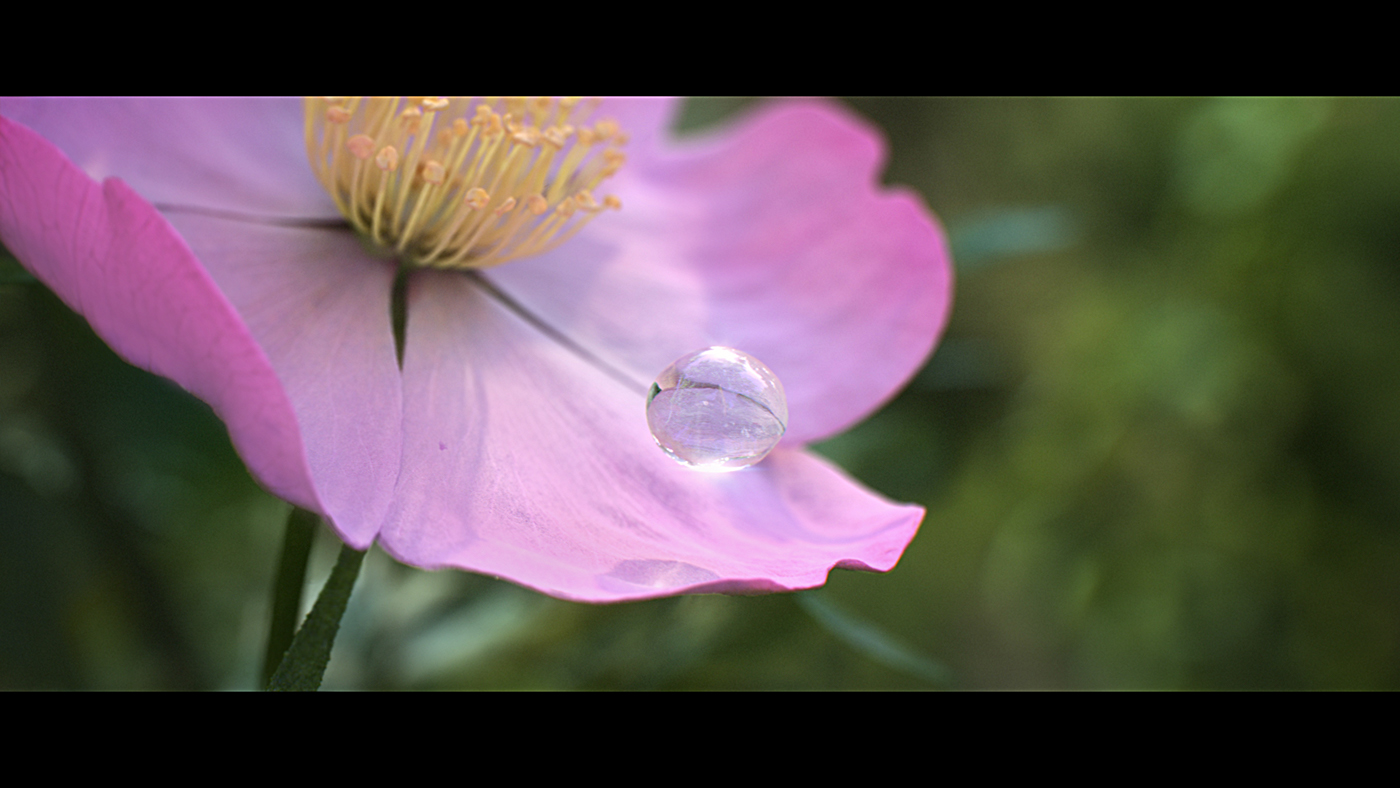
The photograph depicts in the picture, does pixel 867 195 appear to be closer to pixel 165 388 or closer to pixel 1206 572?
pixel 165 388

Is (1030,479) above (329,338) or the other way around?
the other way around

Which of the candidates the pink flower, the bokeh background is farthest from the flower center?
the bokeh background

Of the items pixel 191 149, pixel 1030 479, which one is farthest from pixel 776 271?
pixel 1030 479

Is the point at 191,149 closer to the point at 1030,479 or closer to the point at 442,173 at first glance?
the point at 442,173

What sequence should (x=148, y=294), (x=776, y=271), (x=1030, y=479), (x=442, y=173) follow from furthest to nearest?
1. (x=1030, y=479)
2. (x=776, y=271)
3. (x=442, y=173)
4. (x=148, y=294)
